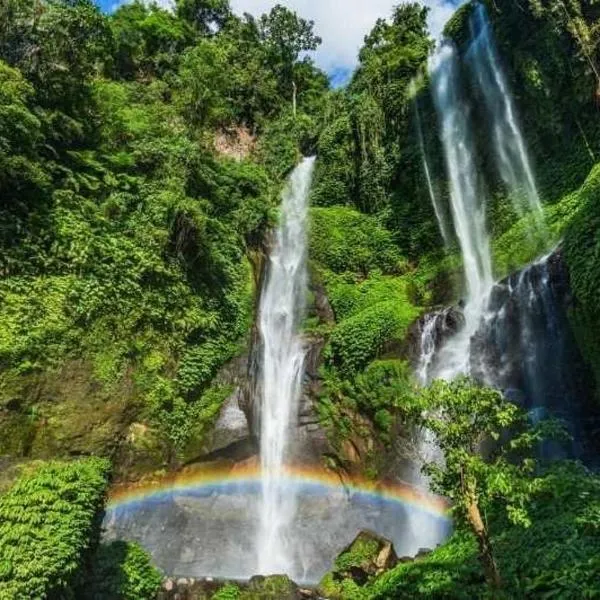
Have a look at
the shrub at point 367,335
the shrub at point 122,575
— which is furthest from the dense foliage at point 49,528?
the shrub at point 367,335

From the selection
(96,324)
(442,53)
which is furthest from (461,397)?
(442,53)

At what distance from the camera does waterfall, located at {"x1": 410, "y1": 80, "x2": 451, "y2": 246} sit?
76.0 feet

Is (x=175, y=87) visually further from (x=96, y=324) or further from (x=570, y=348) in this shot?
(x=570, y=348)

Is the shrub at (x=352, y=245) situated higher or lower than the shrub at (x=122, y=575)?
higher

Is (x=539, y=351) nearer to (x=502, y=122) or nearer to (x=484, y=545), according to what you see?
(x=484, y=545)

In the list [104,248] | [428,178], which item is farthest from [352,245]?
Result: [104,248]

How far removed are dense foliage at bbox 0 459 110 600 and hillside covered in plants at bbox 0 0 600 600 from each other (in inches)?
1.5

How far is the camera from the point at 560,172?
797 inches

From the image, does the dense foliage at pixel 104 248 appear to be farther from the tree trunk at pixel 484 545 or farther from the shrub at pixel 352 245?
the tree trunk at pixel 484 545

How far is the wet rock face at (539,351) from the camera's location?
42.5 ft

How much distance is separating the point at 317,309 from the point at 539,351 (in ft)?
28.0

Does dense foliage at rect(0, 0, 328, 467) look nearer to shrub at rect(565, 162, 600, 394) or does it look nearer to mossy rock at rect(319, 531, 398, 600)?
mossy rock at rect(319, 531, 398, 600)

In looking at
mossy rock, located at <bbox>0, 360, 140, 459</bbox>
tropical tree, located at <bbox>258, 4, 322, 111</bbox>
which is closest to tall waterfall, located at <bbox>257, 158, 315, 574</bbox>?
mossy rock, located at <bbox>0, 360, 140, 459</bbox>

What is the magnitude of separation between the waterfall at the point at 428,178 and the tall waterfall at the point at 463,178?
0.47m
